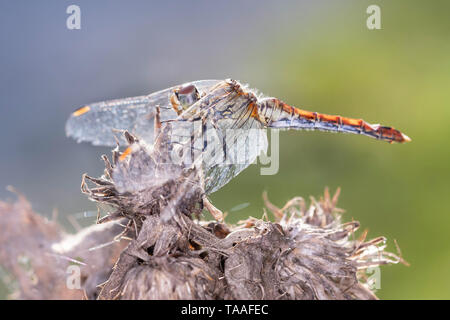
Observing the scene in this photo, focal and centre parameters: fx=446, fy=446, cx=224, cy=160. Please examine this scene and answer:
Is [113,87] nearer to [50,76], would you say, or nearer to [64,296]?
[50,76]

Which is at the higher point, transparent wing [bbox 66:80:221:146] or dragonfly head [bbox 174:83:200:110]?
dragonfly head [bbox 174:83:200:110]

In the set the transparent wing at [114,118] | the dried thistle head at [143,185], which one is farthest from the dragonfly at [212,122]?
the dried thistle head at [143,185]

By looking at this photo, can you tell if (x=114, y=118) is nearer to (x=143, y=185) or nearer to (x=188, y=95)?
(x=188, y=95)

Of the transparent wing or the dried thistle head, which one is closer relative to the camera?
the dried thistle head

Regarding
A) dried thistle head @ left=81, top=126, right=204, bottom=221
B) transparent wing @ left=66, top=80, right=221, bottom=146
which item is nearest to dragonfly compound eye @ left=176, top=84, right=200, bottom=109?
transparent wing @ left=66, top=80, right=221, bottom=146

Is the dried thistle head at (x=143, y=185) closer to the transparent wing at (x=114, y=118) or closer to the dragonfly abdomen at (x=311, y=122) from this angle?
the transparent wing at (x=114, y=118)

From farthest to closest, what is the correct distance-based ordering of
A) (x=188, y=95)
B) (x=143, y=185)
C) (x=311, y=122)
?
(x=311, y=122), (x=188, y=95), (x=143, y=185)

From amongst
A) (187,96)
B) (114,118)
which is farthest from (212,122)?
(114,118)

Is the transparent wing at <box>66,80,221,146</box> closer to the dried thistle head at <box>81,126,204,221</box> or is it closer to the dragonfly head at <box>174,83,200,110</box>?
the dragonfly head at <box>174,83,200,110</box>
